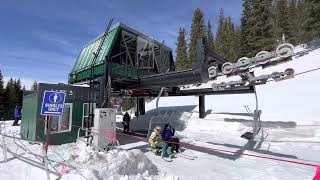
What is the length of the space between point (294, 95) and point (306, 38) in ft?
85.6

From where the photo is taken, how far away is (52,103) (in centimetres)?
827

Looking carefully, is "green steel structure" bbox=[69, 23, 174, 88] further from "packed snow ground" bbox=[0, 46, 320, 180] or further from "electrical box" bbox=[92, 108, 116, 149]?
"packed snow ground" bbox=[0, 46, 320, 180]

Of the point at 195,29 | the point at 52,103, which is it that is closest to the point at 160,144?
the point at 52,103

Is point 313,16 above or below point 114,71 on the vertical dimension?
above

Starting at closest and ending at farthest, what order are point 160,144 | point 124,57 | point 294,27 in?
point 160,144 → point 124,57 → point 294,27

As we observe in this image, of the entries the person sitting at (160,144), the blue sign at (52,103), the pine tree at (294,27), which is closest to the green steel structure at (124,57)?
the person sitting at (160,144)

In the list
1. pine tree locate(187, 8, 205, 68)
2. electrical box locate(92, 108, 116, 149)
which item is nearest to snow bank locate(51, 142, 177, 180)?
electrical box locate(92, 108, 116, 149)

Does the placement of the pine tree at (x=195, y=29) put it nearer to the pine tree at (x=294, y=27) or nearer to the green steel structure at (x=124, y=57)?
the pine tree at (x=294, y=27)

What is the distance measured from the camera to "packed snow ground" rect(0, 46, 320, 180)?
8.52 m

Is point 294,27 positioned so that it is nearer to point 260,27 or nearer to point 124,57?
point 260,27

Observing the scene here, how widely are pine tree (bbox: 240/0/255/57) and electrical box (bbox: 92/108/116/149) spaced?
3572cm

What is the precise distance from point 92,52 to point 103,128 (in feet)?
28.9

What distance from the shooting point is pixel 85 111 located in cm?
1708

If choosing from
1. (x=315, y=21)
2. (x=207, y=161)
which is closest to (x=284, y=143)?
(x=207, y=161)
